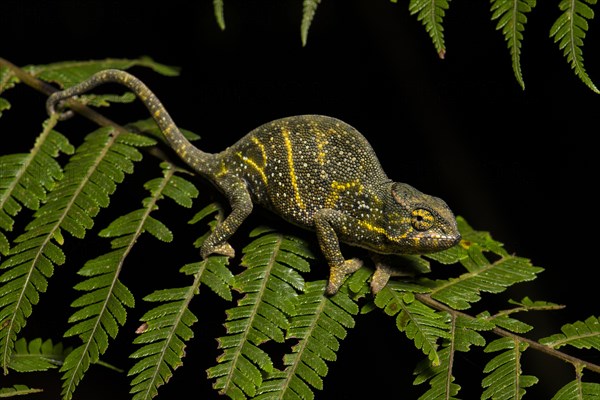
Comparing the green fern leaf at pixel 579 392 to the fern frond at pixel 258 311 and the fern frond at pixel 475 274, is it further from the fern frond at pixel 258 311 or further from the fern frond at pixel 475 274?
the fern frond at pixel 258 311

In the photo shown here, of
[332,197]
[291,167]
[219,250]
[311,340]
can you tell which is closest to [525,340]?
[311,340]

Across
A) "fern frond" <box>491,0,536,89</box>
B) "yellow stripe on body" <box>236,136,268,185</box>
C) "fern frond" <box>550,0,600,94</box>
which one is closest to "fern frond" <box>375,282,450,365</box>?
A: "yellow stripe on body" <box>236,136,268,185</box>

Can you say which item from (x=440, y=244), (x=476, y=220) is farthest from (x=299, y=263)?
(x=476, y=220)

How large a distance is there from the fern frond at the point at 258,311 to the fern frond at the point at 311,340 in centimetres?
5

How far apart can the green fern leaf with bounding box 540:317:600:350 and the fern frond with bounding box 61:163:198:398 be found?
197 centimetres

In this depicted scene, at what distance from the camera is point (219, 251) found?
3.69 metres

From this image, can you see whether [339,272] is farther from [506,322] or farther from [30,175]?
[30,175]

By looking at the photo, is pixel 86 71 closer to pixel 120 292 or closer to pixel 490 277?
pixel 120 292

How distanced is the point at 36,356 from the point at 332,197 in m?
1.74

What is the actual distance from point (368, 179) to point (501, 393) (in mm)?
1222

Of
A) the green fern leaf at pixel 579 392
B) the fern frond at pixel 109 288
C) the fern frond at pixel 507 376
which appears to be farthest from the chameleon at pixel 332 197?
the green fern leaf at pixel 579 392

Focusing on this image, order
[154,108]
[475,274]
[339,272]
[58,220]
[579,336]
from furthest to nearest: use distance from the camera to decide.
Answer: [154,108]
[475,274]
[58,220]
[339,272]
[579,336]

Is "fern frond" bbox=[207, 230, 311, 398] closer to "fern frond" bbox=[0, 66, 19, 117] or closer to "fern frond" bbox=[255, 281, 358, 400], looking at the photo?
"fern frond" bbox=[255, 281, 358, 400]

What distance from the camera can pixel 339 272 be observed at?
350 centimetres
